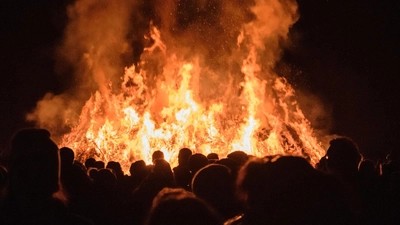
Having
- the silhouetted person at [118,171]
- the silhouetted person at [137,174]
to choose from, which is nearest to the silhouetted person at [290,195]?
the silhouetted person at [137,174]

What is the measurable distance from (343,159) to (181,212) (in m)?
2.18

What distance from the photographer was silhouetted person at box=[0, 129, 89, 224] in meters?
2.38

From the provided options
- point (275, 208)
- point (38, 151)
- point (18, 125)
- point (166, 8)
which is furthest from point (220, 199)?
point (18, 125)

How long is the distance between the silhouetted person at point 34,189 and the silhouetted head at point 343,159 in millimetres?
2160

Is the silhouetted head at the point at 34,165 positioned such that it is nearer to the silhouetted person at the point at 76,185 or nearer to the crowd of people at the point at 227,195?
the crowd of people at the point at 227,195

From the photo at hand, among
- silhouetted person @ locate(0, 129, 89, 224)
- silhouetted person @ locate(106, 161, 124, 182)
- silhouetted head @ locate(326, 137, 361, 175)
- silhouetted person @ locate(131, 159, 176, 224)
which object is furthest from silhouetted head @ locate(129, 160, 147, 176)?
silhouetted person @ locate(0, 129, 89, 224)

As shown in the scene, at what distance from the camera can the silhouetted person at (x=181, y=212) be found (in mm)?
1928

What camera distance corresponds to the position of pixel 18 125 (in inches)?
760

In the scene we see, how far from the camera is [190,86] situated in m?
16.2

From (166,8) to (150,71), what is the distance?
257cm

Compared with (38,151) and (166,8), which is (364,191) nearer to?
(38,151)

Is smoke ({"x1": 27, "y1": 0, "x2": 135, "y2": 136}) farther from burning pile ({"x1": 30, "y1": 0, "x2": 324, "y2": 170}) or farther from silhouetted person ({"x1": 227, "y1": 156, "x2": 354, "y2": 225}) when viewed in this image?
silhouetted person ({"x1": 227, "y1": 156, "x2": 354, "y2": 225})

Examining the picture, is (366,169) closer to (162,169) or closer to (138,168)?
(162,169)

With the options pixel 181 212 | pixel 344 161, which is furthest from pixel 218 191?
pixel 344 161
